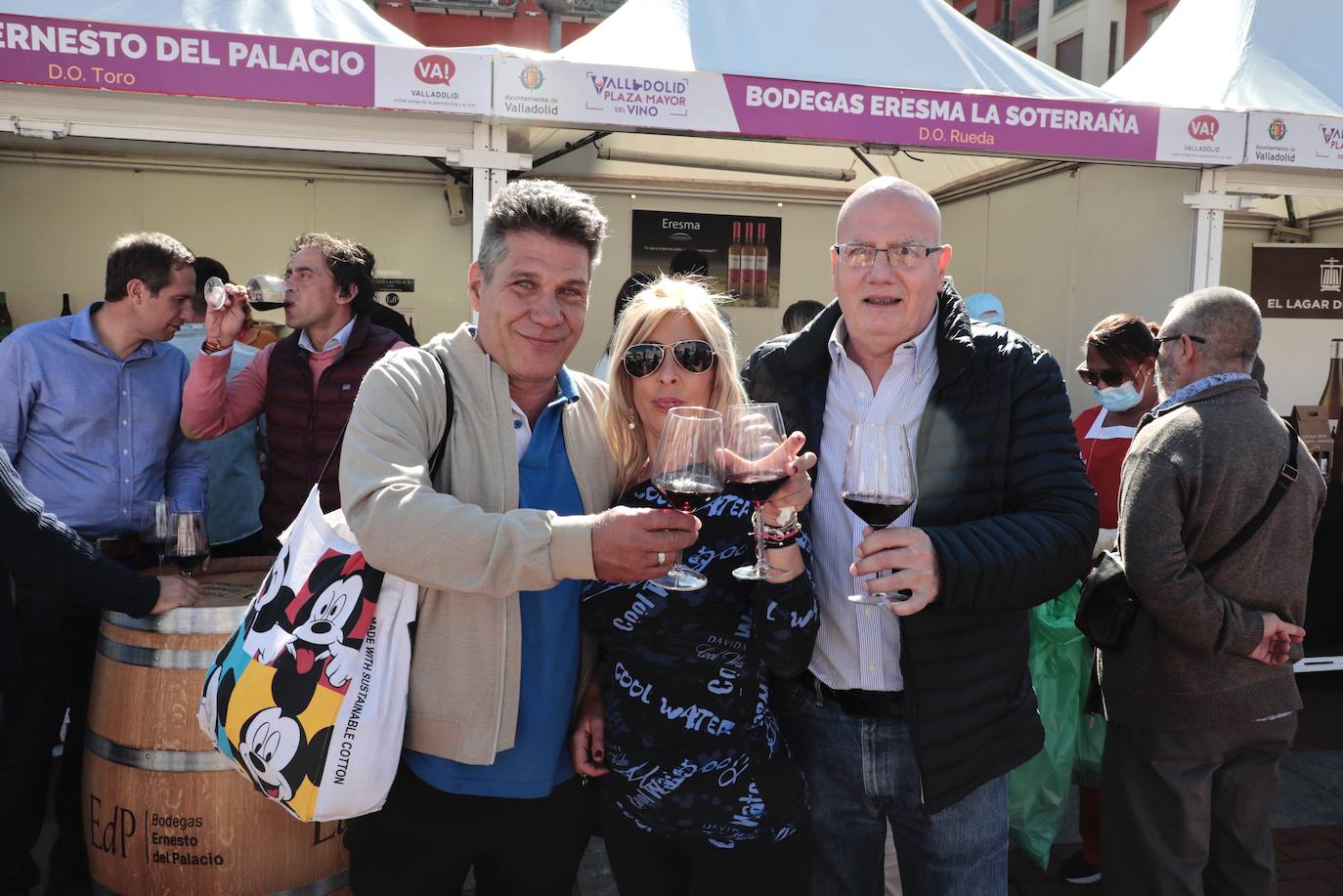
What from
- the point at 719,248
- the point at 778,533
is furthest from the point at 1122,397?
the point at 719,248

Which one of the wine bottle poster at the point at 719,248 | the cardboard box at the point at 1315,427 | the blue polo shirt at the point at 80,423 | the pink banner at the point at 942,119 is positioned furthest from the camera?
the wine bottle poster at the point at 719,248

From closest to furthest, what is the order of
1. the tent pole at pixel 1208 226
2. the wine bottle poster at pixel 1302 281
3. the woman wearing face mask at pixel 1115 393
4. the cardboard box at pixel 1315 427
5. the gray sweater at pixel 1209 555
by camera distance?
1. the gray sweater at pixel 1209 555
2. the woman wearing face mask at pixel 1115 393
3. the tent pole at pixel 1208 226
4. the cardboard box at pixel 1315 427
5. the wine bottle poster at pixel 1302 281

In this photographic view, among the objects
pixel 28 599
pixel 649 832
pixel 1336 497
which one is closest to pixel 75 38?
pixel 28 599

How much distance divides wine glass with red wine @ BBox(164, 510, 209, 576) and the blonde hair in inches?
58.3

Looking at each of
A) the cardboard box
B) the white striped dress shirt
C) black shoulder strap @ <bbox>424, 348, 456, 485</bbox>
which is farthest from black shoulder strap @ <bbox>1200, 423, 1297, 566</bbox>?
the cardboard box

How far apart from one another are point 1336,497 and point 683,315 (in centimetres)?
505

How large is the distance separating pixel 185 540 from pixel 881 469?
209 centimetres

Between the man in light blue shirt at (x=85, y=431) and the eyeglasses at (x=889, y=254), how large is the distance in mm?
2377

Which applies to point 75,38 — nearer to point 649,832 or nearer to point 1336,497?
point 649,832

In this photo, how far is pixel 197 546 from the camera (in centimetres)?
257

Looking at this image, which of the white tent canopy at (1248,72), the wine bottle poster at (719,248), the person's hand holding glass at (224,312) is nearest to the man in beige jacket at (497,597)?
the person's hand holding glass at (224,312)

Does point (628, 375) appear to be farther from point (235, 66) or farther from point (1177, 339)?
point (235, 66)

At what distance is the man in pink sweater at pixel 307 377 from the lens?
3264mm

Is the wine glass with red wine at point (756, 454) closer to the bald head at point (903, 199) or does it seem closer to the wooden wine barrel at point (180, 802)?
the bald head at point (903, 199)
